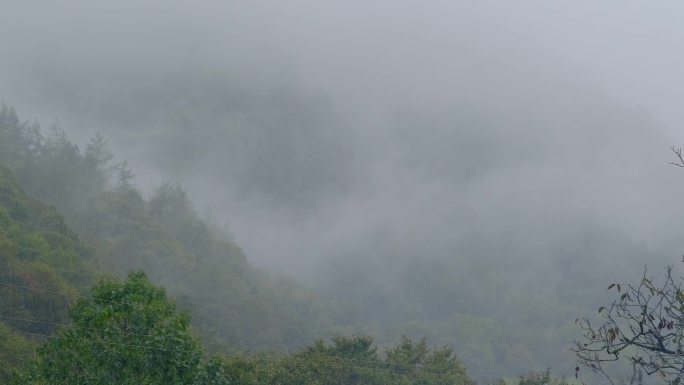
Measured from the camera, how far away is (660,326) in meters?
8.55

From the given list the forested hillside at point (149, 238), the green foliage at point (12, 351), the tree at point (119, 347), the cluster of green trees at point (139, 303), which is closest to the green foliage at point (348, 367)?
the cluster of green trees at point (139, 303)

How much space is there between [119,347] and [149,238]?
74979mm

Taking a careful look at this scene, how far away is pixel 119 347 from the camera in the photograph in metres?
25.8

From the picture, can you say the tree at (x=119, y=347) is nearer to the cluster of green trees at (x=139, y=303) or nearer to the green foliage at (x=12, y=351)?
the cluster of green trees at (x=139, y=303)

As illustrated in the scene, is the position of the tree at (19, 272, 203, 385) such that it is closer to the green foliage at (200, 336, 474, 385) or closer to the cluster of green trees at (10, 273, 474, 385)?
the cluster of green trees at (10, 273, 474, 385)

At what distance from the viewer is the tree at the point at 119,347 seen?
25703 mm

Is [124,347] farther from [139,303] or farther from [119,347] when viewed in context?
[139,303]

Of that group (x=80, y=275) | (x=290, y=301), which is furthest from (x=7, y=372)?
(x=290, y=301)

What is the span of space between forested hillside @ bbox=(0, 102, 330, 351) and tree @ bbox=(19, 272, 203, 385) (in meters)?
39.5

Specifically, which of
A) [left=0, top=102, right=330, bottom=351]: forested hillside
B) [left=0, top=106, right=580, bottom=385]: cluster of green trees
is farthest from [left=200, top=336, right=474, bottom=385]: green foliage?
[left=0, top=102, right=330, bottom=351]: forested hillside

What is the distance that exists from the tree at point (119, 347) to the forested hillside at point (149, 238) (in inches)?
1555

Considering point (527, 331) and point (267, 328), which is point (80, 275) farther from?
point (527, 331)

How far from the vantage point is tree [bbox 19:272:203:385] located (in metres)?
25.7

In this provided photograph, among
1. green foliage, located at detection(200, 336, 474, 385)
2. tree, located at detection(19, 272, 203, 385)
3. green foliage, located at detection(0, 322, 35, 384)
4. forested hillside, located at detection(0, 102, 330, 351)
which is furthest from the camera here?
forested hillside, located at detection(0, 102, 330, 351)
